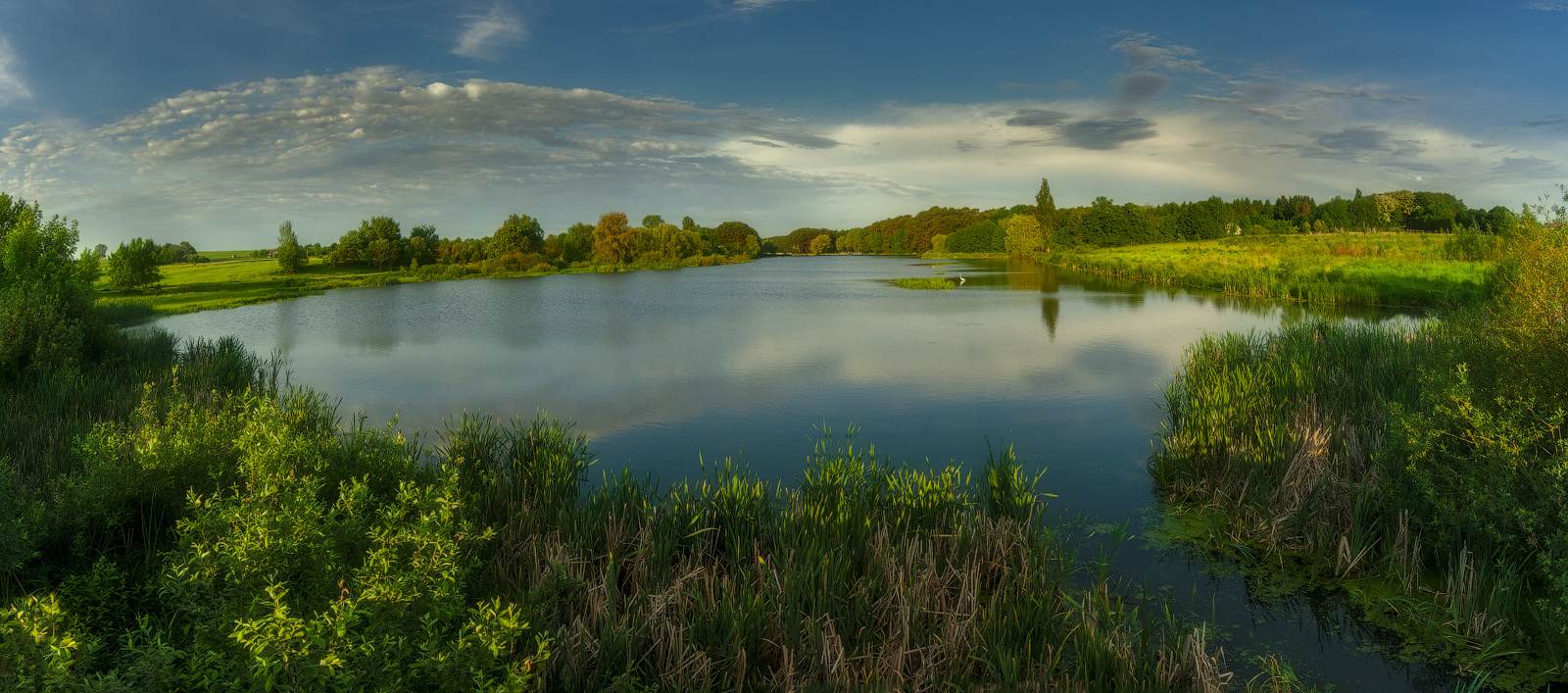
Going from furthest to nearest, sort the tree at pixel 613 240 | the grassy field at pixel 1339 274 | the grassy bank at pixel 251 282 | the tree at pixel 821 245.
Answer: the tree at pixel 821 245 → the tree at pixel 613 240 → the grassy bank at pixel 251 282 → the grassy field at pixel 1339 274

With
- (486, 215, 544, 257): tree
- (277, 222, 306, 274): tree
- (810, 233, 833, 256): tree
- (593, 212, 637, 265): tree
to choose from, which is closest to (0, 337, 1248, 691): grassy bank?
(277, 222, 306, 274): tree

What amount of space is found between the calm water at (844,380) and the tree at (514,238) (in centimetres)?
4123

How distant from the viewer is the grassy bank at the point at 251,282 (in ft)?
95.9

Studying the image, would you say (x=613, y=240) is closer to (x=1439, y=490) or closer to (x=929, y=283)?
(x=929, y=283)

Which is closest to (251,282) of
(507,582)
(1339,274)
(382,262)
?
(382,262)

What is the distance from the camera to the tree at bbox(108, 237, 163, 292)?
→ 33.8 meters

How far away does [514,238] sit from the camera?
72.6m

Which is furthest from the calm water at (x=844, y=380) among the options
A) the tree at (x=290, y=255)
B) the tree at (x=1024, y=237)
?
the tree at (x=1024, y=237)

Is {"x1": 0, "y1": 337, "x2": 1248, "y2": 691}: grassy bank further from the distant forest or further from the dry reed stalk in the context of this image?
the distant forest

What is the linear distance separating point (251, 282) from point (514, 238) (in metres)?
30.8

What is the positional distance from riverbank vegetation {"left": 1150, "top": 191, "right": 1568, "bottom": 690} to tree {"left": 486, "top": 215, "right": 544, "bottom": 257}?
6857cm

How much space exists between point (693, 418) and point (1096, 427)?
234 inches

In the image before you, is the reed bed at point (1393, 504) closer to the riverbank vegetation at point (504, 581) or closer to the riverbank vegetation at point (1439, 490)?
the riverbank vegetation at point (1439, 490)

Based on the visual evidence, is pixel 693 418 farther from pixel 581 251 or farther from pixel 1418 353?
pixel 581 251
